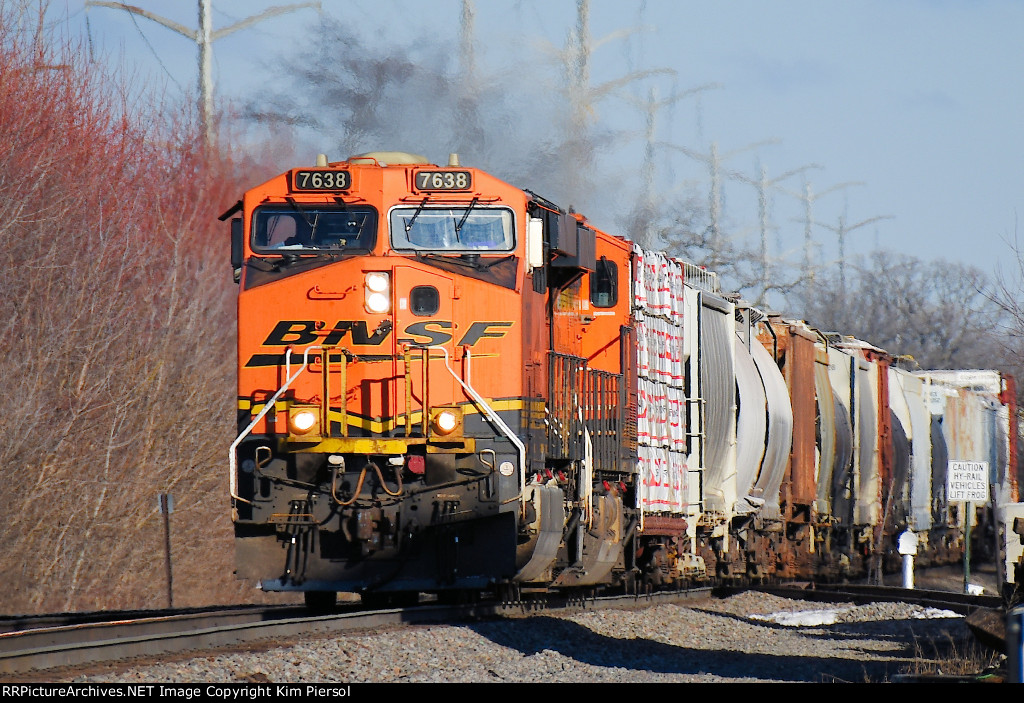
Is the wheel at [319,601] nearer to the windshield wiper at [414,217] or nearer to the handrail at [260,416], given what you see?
the handrail at [260,416]

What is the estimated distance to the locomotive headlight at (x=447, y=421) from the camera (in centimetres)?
1146

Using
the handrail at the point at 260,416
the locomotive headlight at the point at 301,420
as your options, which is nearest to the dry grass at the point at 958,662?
the locomotive headlight at the point at 301,420

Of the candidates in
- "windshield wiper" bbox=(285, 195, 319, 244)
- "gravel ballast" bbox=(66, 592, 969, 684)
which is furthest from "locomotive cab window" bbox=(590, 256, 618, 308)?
"windshield wiper" bbox=(285, 195, 319, 244)

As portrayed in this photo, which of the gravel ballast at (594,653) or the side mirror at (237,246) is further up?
the side mirror at (237,246)

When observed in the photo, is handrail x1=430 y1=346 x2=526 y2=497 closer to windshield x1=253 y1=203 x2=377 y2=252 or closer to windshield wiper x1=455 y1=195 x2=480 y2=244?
windshield wiper x1=455 y1=195 x2=480 y2=244

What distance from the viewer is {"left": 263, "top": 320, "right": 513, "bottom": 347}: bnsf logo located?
465 inches

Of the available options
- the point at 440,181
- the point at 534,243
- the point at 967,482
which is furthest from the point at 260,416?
the point at 967,482

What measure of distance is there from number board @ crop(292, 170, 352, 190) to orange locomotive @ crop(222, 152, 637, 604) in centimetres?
2

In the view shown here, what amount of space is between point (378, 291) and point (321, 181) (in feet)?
3.67

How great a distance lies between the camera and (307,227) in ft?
39.5

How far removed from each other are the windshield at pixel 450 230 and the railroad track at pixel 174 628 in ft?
10.4

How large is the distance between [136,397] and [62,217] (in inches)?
121

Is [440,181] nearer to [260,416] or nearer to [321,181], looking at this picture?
[321,181]
